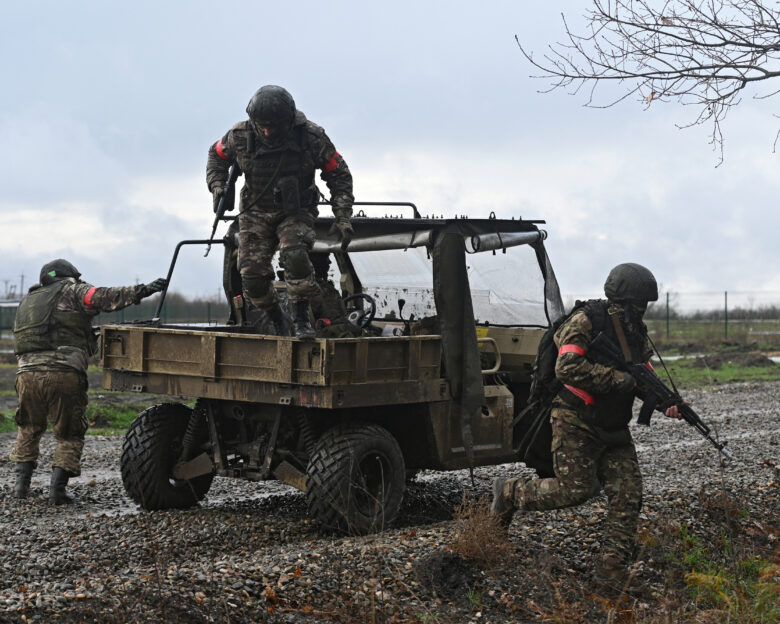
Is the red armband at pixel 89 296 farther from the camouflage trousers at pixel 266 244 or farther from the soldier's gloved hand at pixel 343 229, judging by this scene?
the soldier's gloved hand at pixel 343 229

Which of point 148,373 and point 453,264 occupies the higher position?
point 453,264

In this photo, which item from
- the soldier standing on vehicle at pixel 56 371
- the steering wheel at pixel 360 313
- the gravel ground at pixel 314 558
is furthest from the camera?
the soldier standing on vehicle at pixel 56 371

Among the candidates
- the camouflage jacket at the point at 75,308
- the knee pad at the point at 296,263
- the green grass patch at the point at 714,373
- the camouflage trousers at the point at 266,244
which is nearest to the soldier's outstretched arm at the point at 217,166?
the camouflage trousers at the point at 266,244

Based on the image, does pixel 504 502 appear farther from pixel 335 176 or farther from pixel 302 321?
pixel 335 176

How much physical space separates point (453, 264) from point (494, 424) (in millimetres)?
1261

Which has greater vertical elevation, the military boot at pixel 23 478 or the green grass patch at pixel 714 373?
the green grass patch at pixel 714 373

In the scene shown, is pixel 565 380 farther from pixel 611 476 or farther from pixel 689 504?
pixel 689 504

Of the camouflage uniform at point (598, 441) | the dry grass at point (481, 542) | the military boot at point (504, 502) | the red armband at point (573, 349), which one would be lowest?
the dry grass at point (481, 542)

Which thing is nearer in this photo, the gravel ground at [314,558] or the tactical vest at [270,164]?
the gravel ground at [314,558]

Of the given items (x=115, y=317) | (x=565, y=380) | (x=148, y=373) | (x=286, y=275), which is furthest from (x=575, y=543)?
(x=115, y=317)

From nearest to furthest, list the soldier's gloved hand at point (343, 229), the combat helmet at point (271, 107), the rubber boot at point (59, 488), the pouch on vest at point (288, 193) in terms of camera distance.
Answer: the combat helmet at point (271, 107) → the pouch on vest at point (288, 193) → the soldier's gloved hand at point (343, 229) → the rubber boot at point (59, 488)

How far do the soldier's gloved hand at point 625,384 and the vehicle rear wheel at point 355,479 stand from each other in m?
1.73

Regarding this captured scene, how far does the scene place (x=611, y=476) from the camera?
6441 millimetres

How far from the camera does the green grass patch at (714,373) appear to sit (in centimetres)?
2350
